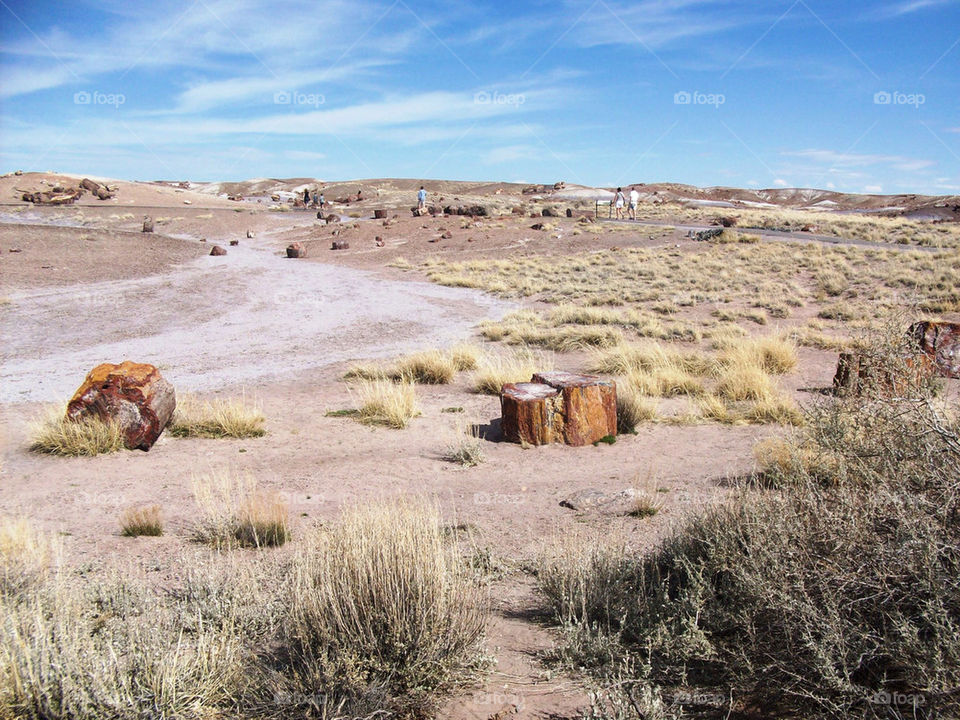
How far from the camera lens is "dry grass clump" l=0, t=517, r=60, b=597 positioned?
393cm

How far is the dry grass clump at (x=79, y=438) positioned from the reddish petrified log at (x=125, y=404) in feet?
0.24

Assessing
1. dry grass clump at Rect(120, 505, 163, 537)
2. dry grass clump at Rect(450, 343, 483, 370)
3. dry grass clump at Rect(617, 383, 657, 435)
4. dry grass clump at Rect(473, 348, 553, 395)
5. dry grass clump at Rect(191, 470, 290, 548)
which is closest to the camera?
dry grass clump at Rect(191, 470, 290, 548)

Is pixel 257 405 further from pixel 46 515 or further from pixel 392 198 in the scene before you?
pixel 392 198

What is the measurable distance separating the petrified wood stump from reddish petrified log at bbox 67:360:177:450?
3.72 metres

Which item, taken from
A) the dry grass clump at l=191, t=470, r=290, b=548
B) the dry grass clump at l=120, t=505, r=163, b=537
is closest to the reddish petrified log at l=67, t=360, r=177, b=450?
the dry grass clump at l=120, t=505, r=163, b=537

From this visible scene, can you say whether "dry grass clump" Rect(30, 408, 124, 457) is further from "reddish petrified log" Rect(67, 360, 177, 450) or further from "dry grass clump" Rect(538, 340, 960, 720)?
"dry grass clump" Rect(538, 340, 960, 720)

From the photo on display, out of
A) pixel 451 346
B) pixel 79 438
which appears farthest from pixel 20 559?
pixel 451 346

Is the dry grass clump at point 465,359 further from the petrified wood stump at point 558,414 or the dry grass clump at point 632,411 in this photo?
the petrified wood stump at point 558,414

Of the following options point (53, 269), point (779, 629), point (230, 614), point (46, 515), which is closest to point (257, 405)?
point (46, 515)

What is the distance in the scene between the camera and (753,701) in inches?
123

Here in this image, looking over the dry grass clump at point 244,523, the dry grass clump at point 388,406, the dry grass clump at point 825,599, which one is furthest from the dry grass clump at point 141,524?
the dry grass clump at point 388,406

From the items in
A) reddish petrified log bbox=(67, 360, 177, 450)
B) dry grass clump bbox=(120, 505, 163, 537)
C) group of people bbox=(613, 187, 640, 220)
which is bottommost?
dry grass clump bbox=(120, 505, 163, 537)

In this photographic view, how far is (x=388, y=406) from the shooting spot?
8.62m

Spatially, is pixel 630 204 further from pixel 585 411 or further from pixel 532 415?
pixel 532 415
